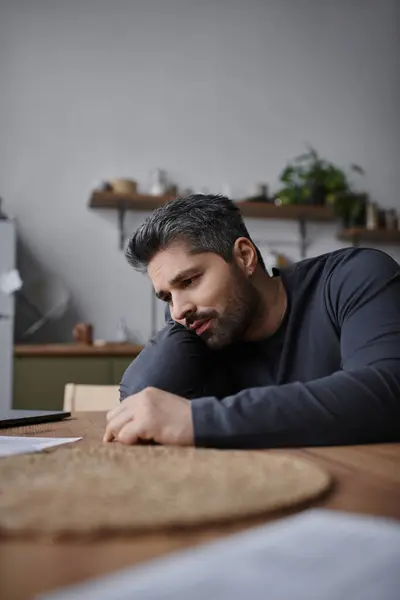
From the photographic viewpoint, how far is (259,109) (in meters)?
4.41

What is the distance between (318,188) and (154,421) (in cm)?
367

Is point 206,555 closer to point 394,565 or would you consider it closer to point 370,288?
point 394,565

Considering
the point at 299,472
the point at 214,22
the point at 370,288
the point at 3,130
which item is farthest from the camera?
the point at 214,22

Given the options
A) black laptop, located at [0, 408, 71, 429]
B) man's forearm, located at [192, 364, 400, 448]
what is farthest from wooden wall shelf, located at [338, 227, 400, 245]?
man's forearm, located at [192, 364, 400, 448]

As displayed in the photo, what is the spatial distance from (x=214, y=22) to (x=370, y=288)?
3.67m

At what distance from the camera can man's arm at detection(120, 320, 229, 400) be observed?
1.29m

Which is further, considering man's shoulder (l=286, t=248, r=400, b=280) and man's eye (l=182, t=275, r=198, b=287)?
man's eye (l=182, t=275, r=198, b=287)

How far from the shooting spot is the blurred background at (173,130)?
399 centimetres

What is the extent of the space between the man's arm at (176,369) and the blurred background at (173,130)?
2.59 m

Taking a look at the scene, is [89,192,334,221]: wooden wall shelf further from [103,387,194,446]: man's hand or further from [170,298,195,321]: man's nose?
[103,387,194,446]: man's hand

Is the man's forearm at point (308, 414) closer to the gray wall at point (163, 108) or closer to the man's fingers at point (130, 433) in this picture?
the man's fingers at point (130, 433)

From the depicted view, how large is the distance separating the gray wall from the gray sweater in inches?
105

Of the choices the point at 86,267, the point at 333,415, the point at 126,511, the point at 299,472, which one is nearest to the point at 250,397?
the point at 333,415

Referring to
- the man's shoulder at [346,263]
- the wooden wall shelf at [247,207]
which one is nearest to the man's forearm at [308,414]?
the man's shoulder at [346,263]
